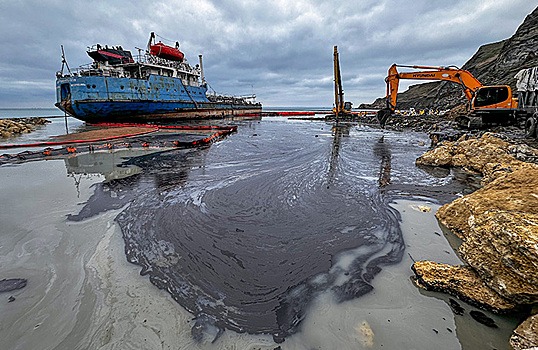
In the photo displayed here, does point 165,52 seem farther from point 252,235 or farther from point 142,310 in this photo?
point 142,310

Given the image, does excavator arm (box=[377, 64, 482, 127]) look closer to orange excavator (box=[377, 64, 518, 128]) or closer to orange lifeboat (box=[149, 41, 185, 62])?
orange excavator (box=[377, 64, 518, 128])

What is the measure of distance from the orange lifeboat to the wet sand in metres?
30.7

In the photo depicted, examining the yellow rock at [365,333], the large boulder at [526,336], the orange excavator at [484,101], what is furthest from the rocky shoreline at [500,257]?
the orange excavator at [484,101]

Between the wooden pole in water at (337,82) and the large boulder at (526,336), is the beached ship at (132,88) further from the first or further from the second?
the large boulder at (526,336)

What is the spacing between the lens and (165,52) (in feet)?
98.5

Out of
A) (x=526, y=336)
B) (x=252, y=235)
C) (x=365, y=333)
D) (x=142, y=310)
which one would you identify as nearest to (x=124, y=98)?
(x=252, y=235)

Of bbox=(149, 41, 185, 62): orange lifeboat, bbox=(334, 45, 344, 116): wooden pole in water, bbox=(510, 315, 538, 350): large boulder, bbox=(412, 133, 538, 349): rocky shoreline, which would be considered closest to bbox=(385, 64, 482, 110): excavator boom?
bbox=(334, 45, 344, 116): wooden pole in water

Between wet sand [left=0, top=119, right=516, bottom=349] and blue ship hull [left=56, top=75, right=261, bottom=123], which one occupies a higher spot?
blue ship hull [left=56, top=75, right=261, bottom=123]

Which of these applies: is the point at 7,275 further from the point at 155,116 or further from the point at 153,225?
the point at 155,116

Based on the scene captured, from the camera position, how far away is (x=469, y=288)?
2668 mm

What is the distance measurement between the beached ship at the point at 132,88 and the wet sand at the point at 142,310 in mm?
22923

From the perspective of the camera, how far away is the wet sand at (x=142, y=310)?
2.29 meters

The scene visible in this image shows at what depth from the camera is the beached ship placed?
22.5 meters

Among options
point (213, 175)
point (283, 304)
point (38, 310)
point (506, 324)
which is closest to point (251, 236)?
point (283, 304)
